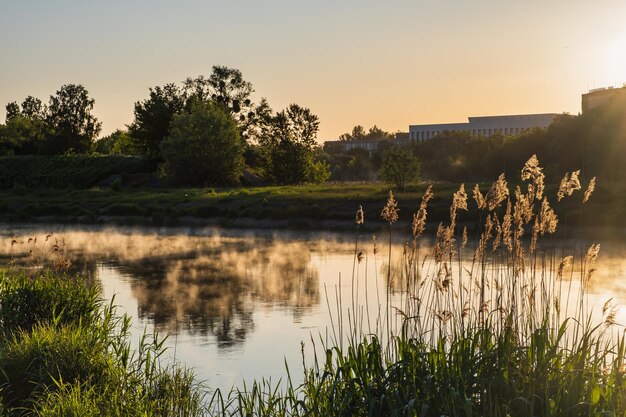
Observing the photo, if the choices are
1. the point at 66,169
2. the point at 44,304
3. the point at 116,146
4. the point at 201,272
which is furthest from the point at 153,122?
the point at 44,304

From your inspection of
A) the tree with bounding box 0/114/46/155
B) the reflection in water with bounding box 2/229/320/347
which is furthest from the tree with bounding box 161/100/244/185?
the tree with bounding box 0/114/46/155

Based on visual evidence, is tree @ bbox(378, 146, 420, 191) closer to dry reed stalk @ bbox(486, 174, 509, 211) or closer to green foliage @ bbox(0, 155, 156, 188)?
green foliage @ bbox(0, 155, 156, 188)

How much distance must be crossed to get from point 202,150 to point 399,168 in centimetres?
2447

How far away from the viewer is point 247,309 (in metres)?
18.6

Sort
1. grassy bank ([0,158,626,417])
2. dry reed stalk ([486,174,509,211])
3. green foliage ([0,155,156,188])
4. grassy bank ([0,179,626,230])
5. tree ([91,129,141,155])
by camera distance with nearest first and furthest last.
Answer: grassy bank ([0,158,626,417]), dry reed stalk ([486,174,509,211]), grassy bank ([0,179,626,230]), green foliage ([0,155,156,188]), tree ([91,129,141,155])

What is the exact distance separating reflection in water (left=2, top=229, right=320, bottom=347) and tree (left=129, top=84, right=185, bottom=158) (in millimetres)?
40864

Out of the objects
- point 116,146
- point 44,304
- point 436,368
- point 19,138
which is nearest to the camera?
point 436,368

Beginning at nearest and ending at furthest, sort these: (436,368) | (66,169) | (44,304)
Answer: (436,368) → (44,304) → (66,169)

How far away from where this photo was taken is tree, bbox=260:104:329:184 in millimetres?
74188

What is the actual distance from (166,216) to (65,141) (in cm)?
4408

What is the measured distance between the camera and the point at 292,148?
245 ft

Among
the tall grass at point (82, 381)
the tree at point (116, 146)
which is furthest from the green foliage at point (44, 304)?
the tree at point (116, 146)

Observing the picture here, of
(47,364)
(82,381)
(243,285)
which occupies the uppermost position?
(47,364)

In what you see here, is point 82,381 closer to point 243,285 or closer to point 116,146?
point 243,285
